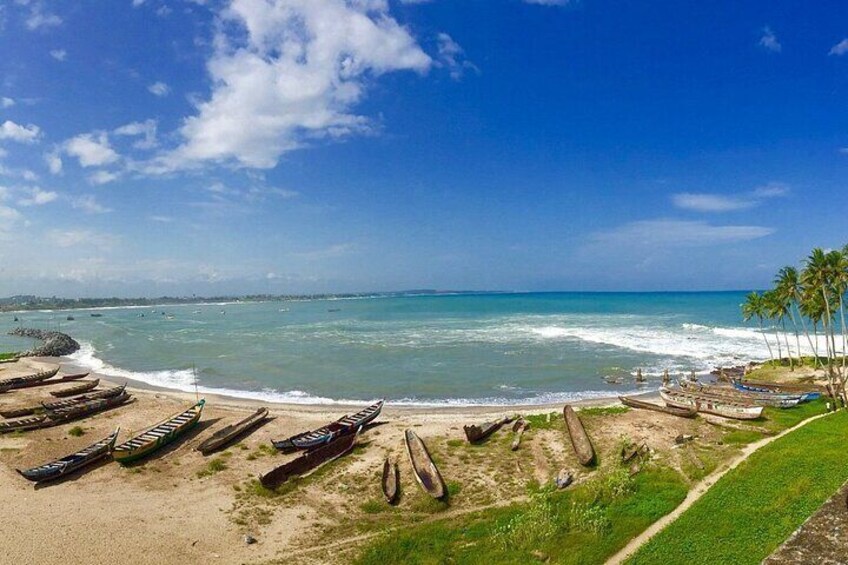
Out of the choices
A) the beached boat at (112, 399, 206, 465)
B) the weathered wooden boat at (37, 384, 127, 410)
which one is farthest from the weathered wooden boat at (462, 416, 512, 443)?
the weathered wooden boat at (37, 384, 127, 410)

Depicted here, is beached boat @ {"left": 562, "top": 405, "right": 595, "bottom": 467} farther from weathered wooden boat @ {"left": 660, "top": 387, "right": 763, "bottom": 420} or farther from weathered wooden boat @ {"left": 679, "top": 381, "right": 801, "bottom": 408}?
weathered wooden boat @ {"left": 679, "top": 381, "right": 801, "bottom": 408}

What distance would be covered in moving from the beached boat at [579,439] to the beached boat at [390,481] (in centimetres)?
859

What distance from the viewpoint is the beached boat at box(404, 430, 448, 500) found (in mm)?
19859

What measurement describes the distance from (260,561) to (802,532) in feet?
50.1

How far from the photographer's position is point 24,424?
30.3 metres

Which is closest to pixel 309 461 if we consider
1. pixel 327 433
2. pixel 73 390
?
pixel 327 433

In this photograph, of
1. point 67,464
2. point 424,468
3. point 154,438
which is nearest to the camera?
point 424,468

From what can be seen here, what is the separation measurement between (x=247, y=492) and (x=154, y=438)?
8.72m

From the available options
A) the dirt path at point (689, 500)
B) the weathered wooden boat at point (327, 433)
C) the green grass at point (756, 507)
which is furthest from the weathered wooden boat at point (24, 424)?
the green grass at point (756, 507)

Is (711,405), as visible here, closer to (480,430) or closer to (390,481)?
(480,430)

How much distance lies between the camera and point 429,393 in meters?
40.3

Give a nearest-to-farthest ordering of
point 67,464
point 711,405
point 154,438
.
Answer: point 67,464 → point 154,438 → point 711,405

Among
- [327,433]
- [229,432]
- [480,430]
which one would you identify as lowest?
[229,432]

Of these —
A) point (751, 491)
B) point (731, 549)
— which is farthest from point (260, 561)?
point (751, 491)
